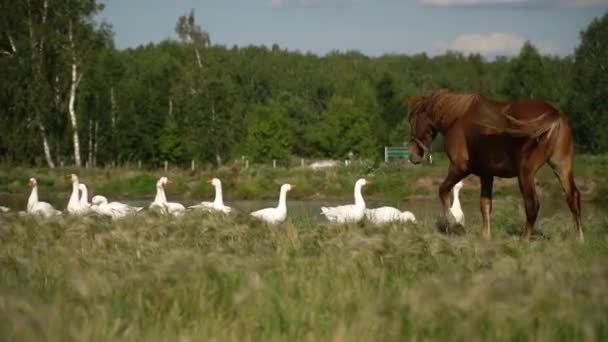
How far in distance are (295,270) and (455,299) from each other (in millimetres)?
2670

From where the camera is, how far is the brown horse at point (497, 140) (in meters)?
12.7

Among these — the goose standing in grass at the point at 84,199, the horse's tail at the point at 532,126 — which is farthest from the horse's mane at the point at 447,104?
the goose standing in grass at the point at 84,199

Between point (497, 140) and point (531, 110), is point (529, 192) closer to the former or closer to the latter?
point (497, 140)

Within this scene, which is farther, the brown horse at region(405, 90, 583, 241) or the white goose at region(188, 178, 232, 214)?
the white goose at region(188, 178, 232, 214)

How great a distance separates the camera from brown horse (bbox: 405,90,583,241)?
41.6ft

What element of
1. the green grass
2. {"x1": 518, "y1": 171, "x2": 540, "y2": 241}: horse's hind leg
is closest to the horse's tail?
{"x1": 518, "y1": 171, "x2": 540, "y2": 241}: horse's hind leg

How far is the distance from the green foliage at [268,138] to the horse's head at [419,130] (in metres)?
60.8

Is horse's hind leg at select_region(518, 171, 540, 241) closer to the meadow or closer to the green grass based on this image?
the meadow

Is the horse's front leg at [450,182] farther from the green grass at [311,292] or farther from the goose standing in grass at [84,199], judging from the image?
the goose standing in grass at [84,199]

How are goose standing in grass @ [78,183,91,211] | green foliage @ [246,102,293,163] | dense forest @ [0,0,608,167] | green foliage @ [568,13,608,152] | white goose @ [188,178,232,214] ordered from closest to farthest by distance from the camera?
white goose @ [188,178,232,214] → goose standing in grass @ [78,183,91,211] → dense forest @ [0,0,608,167] → green foliage @ [568,13,608,152] → green foliage @ [246,102,293,163]

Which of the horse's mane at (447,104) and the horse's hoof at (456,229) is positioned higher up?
the horse's mane at (447,104)

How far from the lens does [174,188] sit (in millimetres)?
45188

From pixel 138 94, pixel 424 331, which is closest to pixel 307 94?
pixel 138 94

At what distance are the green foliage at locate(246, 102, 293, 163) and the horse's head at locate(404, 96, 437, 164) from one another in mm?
60800
